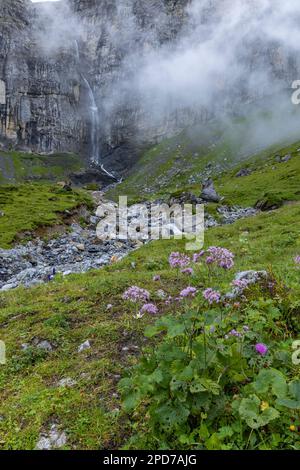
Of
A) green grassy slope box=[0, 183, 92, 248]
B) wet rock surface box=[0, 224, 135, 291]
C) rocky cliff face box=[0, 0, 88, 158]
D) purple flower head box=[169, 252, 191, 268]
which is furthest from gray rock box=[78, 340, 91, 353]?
rocky cliff face box=[0, 0, 88, 158]

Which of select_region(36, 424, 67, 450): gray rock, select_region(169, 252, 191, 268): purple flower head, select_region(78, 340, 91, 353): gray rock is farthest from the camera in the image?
select_region(78, 340, 91, 353): gray rock

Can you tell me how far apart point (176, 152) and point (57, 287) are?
156138 millimetres

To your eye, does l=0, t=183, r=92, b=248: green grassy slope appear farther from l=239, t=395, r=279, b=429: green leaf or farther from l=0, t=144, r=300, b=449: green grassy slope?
l=239, t=395, r=279, b=429: green leaf

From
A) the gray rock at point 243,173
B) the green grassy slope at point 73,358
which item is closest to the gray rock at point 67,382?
the green grassy slope at point 73,358

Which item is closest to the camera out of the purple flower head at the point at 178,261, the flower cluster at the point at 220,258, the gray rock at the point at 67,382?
the flower cluster at the point at 220,258

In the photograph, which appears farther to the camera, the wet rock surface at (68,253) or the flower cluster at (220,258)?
the wet rock surface at (68,253)

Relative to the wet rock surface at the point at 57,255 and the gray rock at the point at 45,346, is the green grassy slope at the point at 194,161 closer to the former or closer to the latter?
the wet rock surface at the point at 57,255

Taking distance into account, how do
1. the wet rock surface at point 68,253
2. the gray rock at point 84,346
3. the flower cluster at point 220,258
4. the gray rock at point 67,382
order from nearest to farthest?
1. the flower cluster at point 220,258
2. the gray rock at point 67,382
3. the gray rock at point 84,346
4. the wet rock surface at point 68,253

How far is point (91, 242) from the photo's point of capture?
3584 centimetres

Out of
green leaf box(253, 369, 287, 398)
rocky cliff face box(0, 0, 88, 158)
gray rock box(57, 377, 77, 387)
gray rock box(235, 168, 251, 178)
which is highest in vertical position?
rocky cliff face box(0, 0, 88, 158)

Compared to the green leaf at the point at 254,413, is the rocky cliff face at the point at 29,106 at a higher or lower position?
higher

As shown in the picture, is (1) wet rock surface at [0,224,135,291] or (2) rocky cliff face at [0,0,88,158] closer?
(1) wet rock surface at [0,224,135,291]

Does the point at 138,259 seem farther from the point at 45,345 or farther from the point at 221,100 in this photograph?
the point at 221,100

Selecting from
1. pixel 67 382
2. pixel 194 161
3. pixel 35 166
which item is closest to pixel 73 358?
pixel 67 382
